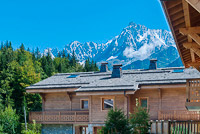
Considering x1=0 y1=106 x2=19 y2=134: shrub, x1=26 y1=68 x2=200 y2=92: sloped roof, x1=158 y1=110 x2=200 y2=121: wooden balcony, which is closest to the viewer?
x1=158 y1=110 x2=200 y2=121: wooden balcony

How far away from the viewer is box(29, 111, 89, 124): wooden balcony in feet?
77.8

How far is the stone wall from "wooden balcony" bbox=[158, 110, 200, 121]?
6.78 meters

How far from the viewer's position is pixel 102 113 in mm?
22953

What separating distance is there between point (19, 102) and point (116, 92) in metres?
25.4

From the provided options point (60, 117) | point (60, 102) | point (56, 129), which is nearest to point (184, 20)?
point (60, 117)

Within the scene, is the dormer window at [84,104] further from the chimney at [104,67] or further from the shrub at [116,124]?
the shrub at [116,124]

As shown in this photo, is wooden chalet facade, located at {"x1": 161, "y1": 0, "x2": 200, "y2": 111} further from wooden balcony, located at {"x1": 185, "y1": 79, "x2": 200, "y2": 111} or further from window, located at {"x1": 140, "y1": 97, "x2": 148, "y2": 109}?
window, located at {"x1": 140, "y1": 97, "x2": 148, "y2": 109}

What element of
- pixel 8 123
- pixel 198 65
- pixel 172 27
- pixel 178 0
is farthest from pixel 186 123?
pixel 8 123

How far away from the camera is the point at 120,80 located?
2430 cm

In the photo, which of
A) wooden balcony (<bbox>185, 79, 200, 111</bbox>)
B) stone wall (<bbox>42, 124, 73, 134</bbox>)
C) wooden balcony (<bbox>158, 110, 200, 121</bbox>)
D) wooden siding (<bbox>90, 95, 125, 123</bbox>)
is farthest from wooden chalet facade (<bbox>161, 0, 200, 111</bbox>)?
stone wall (<bbox>42, 124, 73, 134</bbox>)

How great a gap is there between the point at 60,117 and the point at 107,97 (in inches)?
150

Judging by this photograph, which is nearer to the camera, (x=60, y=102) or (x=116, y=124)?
(x=116, y=124)

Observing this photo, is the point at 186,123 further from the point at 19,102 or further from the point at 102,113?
the point at 19,102

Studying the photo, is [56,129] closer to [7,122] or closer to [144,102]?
[144,102]
